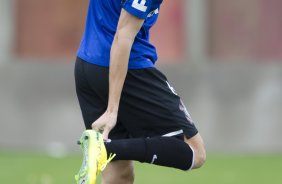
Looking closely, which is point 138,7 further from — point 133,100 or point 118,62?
point 133,100

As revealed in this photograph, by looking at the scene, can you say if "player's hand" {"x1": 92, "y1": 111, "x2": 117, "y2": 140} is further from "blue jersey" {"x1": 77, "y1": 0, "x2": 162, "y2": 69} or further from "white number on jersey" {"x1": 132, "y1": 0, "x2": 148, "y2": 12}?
"white number on jersey" {"x1": 132, "y1": 0, "x2": 148, "y2": 12}

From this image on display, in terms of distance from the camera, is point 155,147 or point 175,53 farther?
point 175,53

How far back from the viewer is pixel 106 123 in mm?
6379

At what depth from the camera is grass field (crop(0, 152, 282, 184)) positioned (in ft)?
33.3

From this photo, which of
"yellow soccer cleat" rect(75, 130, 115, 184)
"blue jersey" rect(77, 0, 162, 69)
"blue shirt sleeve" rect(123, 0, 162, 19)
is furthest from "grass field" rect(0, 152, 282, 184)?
"blue shirt sleeve" rect(123, 0, 162, 19)

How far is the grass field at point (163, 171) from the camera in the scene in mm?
10148

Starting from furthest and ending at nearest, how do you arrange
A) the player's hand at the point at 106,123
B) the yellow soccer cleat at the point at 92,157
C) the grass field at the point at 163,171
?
the grass field at the point at 163,171
the player's hand at the point at 106,123
the yellow soccer cleat at the point at 92,157

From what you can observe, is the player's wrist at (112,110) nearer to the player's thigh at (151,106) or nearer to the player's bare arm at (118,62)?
the player's bare arm at (118,62)

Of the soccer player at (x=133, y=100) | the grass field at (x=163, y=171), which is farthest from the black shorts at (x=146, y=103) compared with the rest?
the grass field at (x=163, y=171)

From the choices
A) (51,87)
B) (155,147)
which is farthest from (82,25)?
(155,147)

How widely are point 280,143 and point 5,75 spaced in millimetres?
3593

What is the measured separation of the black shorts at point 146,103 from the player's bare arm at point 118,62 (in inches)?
10.4

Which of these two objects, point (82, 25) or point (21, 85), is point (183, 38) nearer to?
point (82, 25)

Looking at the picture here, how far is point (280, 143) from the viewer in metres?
13.6
